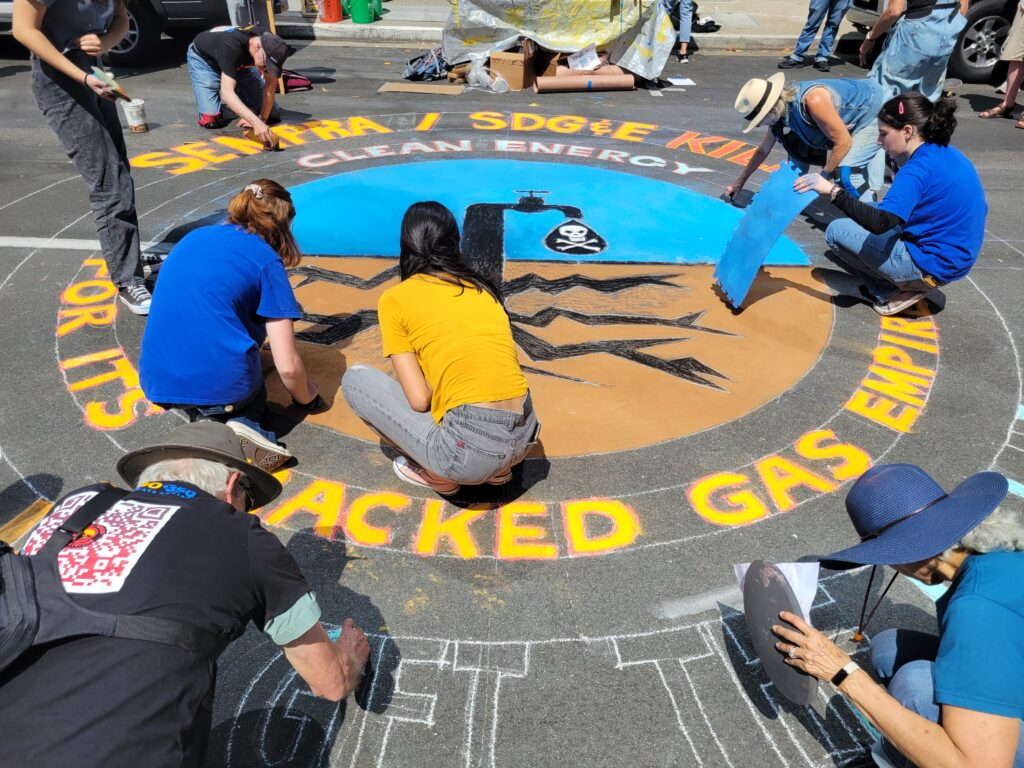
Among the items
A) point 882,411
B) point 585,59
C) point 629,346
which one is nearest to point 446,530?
point 629,346

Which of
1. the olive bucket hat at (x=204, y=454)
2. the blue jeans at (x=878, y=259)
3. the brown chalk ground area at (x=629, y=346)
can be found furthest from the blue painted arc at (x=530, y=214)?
the olive bucket hat at (x=204, y=454)

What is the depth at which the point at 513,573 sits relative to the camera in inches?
119

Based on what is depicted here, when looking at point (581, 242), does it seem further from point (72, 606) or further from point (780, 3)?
point (780, 3)

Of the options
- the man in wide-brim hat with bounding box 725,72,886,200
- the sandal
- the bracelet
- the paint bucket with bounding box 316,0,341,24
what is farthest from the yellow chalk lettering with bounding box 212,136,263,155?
the sandal

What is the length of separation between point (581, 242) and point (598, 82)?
186 inches

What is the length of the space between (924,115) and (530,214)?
2870 mm

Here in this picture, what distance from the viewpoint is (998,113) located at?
29.3 feet

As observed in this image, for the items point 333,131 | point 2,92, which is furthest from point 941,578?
point 2,92

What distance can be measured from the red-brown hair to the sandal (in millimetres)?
8958

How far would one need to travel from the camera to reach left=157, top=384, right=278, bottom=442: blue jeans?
3455mm

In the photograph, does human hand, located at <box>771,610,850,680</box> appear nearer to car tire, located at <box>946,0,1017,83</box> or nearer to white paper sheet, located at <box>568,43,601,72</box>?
white paper sheet, located at <box>568,43,601,72</box>

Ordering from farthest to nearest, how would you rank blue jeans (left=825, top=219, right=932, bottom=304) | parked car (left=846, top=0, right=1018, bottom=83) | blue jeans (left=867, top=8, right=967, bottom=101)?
parked car (left=846, top=0, right=1018, bottom=83) → blue jeans (left=867, top=8, right=967, bottom=101) → blue jeans (left=825, top=219, right=932, bottom=304)

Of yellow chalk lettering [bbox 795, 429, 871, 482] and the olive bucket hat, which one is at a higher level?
the olive bucket hat

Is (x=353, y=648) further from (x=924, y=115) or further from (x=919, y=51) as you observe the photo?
(x=919, y=51)
